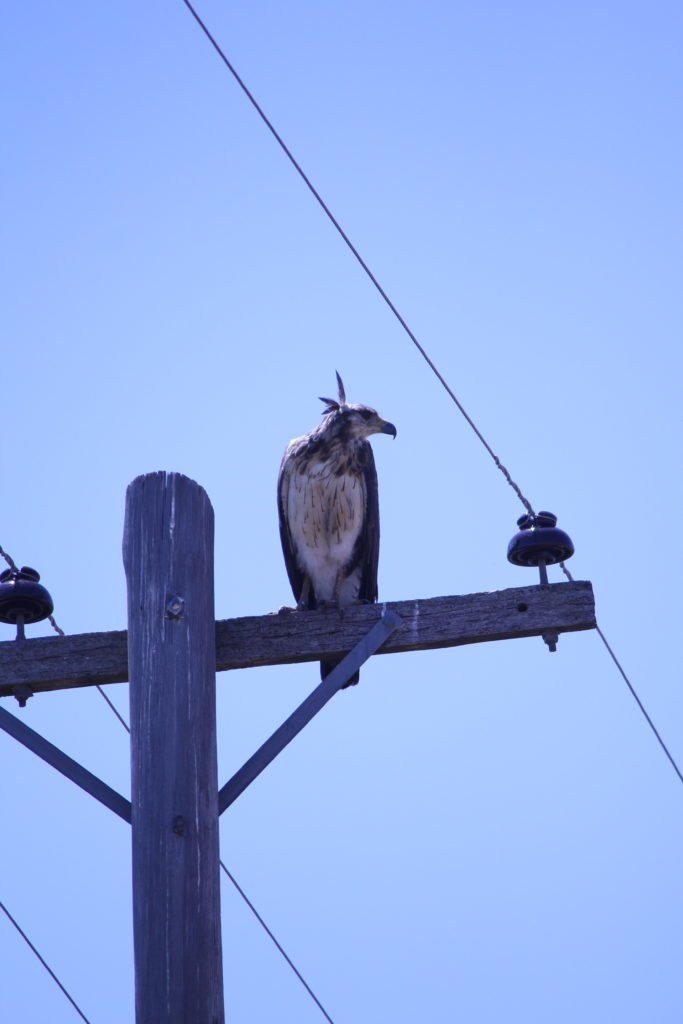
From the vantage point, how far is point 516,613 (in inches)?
176

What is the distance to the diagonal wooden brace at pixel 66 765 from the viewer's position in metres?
3.91

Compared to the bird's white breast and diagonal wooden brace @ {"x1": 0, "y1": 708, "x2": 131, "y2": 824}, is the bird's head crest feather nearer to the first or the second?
the bird's white breast

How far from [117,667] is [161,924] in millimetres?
1018

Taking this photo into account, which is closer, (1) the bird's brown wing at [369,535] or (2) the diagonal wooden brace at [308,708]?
(2) the diagonal wooden brace at [308,708]

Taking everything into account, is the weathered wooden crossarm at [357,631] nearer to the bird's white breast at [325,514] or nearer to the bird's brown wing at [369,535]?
the bird's white breast at [325,514]

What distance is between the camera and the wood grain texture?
354 cm

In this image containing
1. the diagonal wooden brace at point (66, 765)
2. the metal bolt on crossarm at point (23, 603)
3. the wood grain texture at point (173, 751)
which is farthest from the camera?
the metal bolt on crossarm at point (23, 603)

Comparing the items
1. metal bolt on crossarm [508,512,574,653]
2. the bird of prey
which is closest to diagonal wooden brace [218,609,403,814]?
metal bolt on crossarm [508,512,574,653]

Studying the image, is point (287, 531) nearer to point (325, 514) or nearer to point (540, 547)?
point (325, 514)

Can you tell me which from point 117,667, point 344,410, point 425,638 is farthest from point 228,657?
point 344,410

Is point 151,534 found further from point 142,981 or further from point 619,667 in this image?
point 619,667

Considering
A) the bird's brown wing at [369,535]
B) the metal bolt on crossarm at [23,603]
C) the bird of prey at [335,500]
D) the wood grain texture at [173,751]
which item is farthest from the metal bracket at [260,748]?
the bird's brown wing at [369,535]

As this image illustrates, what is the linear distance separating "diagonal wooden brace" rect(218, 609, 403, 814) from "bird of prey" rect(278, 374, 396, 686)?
6.79 feet

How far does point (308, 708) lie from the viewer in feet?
13.8
